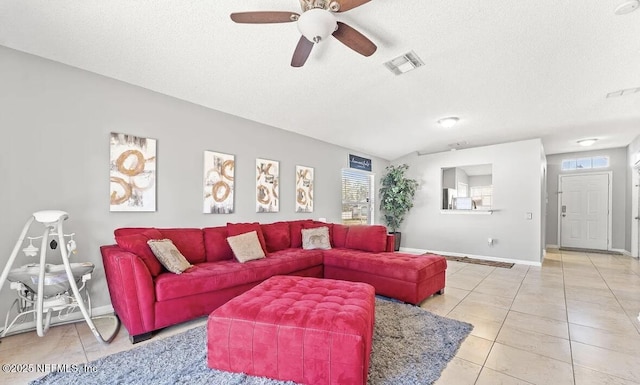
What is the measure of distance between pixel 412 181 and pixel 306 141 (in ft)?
9.96

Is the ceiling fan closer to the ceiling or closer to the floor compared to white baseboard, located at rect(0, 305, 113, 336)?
closer to the ceiling

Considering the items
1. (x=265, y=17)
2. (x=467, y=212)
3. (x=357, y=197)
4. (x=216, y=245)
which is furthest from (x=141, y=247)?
(x=467, y=212)

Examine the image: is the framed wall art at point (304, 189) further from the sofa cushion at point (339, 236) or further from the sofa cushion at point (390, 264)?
the sofa cushion at point (390, 264)

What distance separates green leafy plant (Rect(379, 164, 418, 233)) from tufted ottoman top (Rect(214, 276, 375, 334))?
15.1ft

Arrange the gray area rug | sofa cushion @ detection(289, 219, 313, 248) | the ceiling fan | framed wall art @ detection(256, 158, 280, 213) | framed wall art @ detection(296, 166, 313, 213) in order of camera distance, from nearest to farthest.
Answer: the gray area rug < the ceiling fan < sofa cushion @ detection(289, 219, 313, 248) < framed wall art @ detection(256, 158, 280, 213) < framed wall art @ detection(296, 166, 313, 213)

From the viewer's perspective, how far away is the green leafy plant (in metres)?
6.60

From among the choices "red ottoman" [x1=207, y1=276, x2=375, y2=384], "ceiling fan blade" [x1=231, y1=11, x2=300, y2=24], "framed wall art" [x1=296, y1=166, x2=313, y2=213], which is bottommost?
"red ottoman" [x1=207, y1=276, x2=375, y2=384]

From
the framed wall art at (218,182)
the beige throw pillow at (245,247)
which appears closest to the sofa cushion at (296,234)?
the beige throw pillow at (245,247)

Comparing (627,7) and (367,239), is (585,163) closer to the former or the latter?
(627,7)

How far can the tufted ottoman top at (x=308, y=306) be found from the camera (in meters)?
1.67

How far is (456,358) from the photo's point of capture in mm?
2014

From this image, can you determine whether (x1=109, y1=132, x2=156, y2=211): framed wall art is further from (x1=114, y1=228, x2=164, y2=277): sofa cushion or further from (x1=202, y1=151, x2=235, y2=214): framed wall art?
(x1=202, y1=151, x2=235, y2=214): framed wall art

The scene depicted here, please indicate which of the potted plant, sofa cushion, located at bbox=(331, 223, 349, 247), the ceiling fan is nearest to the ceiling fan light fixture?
the ceiling fan

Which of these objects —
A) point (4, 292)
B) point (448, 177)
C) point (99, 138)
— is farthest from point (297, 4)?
point (448, 177)
